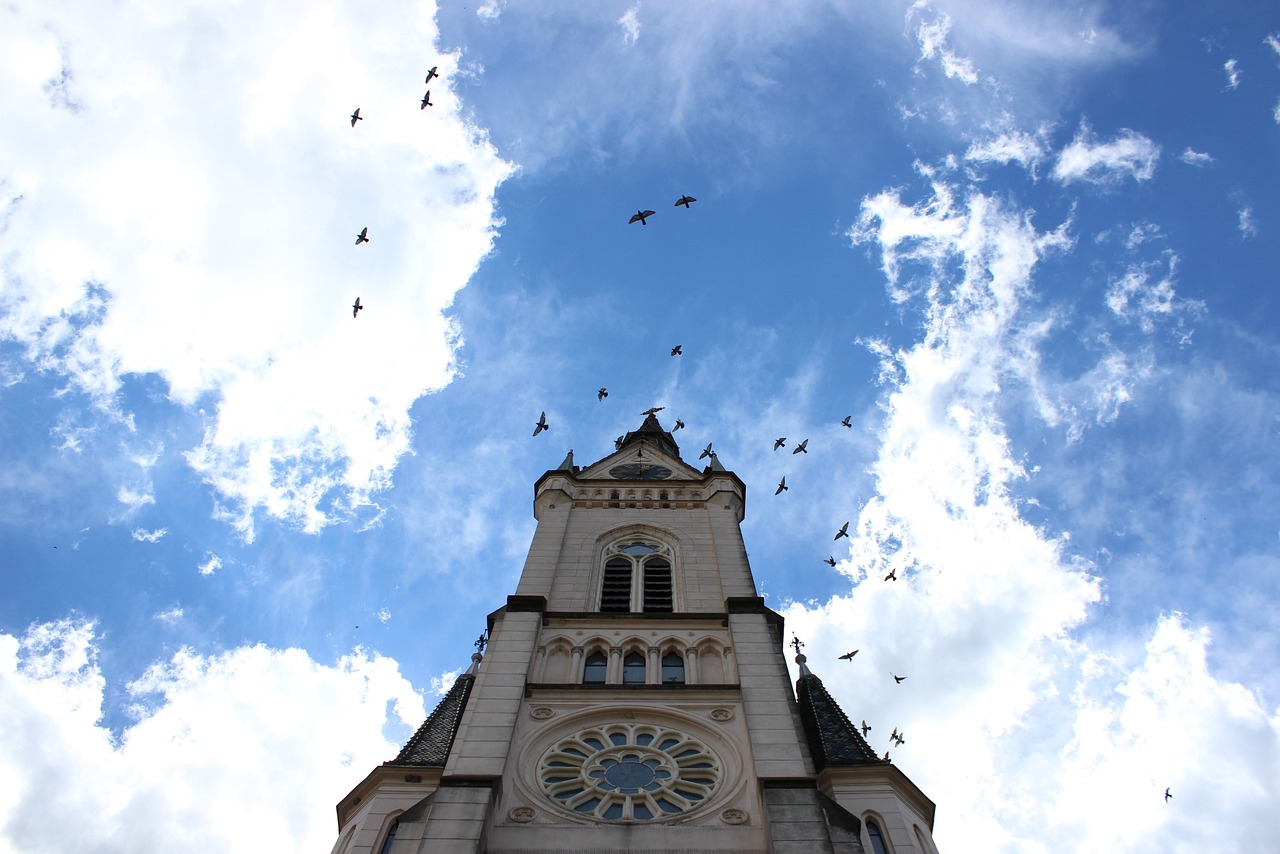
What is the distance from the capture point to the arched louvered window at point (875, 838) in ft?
65.8

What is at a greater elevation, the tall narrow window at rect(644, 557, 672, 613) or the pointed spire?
the pointed spire

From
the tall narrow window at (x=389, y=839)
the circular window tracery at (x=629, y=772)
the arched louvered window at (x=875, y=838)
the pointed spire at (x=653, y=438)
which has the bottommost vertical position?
the tall narrow window at (x=389, y=839)

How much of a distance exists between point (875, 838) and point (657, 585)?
12.5 meters

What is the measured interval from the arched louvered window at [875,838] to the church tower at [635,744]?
0.14 feet

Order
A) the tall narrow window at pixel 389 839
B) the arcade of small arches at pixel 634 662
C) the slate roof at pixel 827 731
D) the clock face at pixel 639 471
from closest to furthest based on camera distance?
1. the tall narrow window at pixel 389 839
2. the slate roof at pixel 827 731
3. the arcade of small arches at pixel 634 662
4. the clock face at pixel 639 471

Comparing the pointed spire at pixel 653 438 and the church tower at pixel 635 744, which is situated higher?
the pointed spire at pixel 653 438

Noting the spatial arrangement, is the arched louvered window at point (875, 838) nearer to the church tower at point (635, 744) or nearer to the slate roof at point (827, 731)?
the church tower at point (635, 744)

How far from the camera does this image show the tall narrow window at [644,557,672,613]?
30.0m

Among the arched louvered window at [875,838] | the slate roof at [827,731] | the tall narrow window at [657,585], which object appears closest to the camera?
the arched louvered window at [875,838]

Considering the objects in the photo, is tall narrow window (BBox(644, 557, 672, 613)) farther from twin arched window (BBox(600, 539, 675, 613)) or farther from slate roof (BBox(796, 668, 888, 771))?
slate roof (BBox(796, 668, 888, 771))

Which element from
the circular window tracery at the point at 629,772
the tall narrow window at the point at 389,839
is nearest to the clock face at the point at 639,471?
the circular window tracery at the point at 629,772

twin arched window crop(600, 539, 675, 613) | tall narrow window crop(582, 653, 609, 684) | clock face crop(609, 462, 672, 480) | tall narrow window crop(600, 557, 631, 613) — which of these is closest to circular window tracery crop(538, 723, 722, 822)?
tall narrow window crop(582, 653, 609, 684)

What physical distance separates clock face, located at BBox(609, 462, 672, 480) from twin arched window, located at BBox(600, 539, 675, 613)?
7855 millimetres

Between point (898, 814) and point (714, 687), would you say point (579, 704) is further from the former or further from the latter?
point (898, 814)
